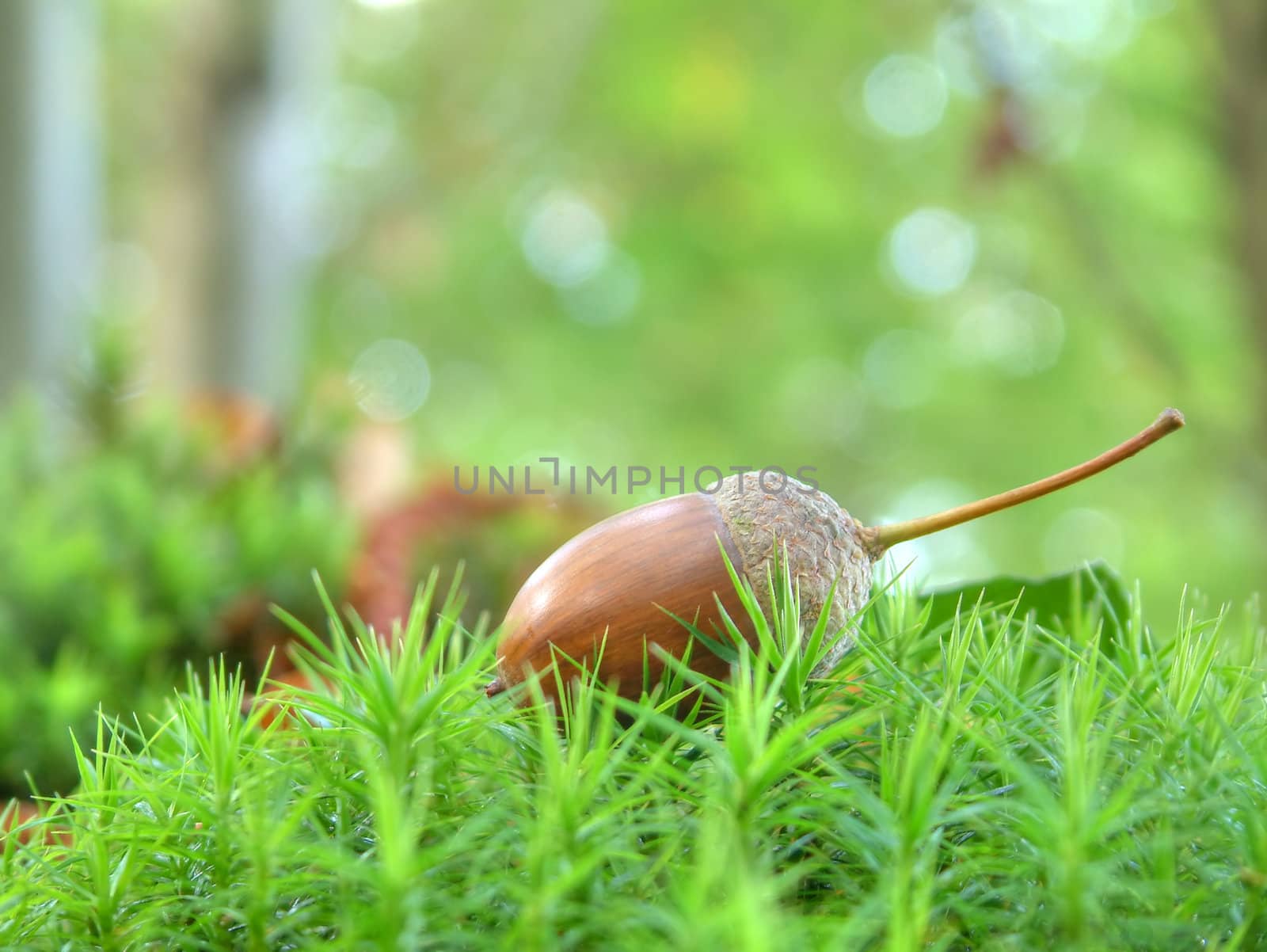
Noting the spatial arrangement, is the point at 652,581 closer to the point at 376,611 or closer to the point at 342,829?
the point at 342,829

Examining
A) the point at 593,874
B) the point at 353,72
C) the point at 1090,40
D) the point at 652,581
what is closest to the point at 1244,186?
the point at 652,581

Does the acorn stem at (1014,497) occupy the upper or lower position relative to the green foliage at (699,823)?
upper

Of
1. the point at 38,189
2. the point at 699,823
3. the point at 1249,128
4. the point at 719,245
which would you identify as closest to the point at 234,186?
the point at 38,189

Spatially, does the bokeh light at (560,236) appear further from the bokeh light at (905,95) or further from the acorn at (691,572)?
the acorn at (691,572)

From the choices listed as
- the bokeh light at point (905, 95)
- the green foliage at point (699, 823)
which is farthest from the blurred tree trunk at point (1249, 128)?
the bokeh light at point (905, 95)

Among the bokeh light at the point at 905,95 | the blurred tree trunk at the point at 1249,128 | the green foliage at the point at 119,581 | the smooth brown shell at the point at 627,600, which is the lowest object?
the green foliage at the point at 119,581

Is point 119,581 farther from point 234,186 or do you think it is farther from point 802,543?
point 234,186
